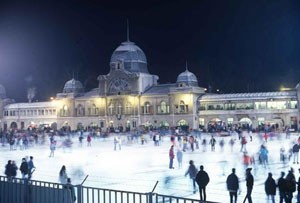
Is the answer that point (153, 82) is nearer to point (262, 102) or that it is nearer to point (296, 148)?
point (262, 102)

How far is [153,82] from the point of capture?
85.1 meters

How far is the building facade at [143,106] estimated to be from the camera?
66.6 metres

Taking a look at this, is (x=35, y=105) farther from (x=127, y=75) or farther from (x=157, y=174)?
(x=157, y=174)

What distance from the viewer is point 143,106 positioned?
7912 centimetres

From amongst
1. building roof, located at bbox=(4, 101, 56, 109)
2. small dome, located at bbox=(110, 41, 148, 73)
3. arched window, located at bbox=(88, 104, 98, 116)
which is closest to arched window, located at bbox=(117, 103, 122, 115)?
arched window, located at bbox=(88, 104, 98, 116)

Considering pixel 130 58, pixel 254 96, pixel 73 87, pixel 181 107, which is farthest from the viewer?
pixel 73 87

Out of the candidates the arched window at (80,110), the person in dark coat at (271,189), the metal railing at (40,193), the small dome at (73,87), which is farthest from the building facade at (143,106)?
the metal railing at (40,193)

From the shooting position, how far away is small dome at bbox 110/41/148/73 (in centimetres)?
8438

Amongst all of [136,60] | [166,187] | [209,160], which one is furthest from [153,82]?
[166,187]

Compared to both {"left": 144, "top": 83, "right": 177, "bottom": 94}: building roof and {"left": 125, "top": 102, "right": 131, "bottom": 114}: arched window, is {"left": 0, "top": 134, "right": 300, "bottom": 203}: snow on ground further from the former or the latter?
{"left": 125, "top": 102, "right": 131, "bottom": 114}: arched window

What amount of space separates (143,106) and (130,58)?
1082cm

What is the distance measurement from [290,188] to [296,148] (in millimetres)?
10947

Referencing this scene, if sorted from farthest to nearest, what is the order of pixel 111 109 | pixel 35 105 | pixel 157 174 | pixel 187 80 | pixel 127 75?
pixel 35 105 → pixel 111 109 → pixel 127 75 → pixel 187 80 → pixel 157 174

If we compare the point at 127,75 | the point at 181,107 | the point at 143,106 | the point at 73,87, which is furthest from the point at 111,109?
the point at 181,107
